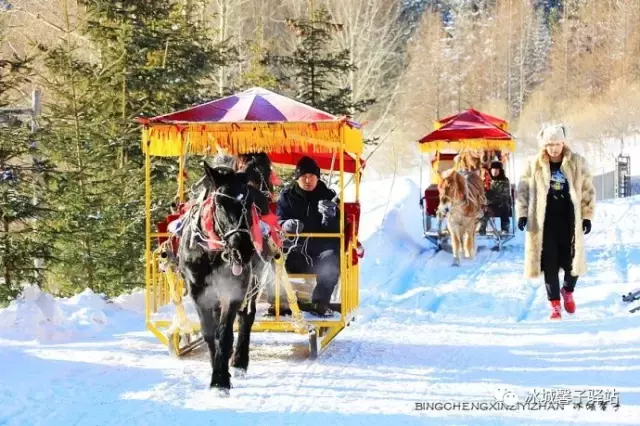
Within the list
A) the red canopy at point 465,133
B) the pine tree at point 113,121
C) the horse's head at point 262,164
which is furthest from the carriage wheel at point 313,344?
the red canopy at point 465,133

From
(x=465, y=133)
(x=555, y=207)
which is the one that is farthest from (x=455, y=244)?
(x=555, y=207)

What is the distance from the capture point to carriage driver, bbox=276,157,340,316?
8414mm

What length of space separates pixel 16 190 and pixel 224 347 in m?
6.84

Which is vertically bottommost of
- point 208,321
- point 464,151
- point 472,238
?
point 208,321

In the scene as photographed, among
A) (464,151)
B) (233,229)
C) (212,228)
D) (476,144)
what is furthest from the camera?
(476,144)

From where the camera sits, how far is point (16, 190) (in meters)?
12.1

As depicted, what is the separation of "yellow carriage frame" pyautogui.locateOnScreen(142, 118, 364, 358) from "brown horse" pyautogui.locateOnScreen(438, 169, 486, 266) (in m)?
6.82

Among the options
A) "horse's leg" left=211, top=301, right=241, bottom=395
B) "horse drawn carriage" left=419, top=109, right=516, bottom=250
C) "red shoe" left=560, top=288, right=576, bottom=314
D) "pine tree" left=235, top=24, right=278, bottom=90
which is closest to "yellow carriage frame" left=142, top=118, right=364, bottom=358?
"horse's leg" left=211, top=301, right=241, bottom=395

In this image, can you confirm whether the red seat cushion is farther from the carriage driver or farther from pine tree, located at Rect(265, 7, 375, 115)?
the carriage driver

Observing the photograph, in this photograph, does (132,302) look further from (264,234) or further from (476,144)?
(476,144)

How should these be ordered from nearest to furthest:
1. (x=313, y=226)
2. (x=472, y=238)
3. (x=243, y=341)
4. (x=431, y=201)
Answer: (x=243, y=341)
(x=313, y=226)
(x=472, y=238)
(x=431, y=201)

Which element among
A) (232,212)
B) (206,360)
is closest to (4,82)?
(206,360)

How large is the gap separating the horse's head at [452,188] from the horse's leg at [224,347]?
935cm

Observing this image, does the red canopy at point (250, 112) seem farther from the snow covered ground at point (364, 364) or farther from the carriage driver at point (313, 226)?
the snow covered ground at point (364, 364)
